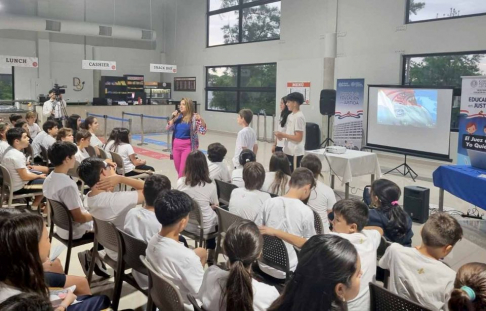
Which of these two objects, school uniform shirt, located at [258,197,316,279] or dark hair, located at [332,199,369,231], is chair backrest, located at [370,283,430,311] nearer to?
dark hair, located at [332,199,369,231]

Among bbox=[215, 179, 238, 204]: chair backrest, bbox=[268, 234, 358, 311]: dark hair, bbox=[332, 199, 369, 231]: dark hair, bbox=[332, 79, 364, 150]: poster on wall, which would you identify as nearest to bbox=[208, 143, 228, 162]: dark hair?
bbox=[215, 179, 238, 204]: chair backrest

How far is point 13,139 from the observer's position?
4.76 metres

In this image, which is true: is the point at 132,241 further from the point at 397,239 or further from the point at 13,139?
the point at 13,139

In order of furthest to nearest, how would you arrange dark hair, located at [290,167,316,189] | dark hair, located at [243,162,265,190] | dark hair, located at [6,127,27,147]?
dark hair, located at [6,127,27,147] < dark hair, located at [243,162,265,190] < dark hair, located at [290,167,316,189]

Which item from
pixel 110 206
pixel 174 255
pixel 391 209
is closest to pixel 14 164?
pixel 110 206

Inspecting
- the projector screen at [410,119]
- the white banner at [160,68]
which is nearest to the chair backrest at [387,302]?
the projector screen at [410,119]

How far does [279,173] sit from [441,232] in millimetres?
1864

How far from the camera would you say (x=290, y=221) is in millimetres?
2676

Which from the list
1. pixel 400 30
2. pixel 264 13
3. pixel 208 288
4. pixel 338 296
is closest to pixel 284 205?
pixel 208 288

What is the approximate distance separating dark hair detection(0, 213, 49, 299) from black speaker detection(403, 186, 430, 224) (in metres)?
4.37

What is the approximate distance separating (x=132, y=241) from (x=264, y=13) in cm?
1200

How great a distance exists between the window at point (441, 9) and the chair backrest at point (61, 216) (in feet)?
27.5

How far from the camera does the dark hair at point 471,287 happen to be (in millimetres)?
1507

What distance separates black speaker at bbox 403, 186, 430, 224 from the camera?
16.5ft
